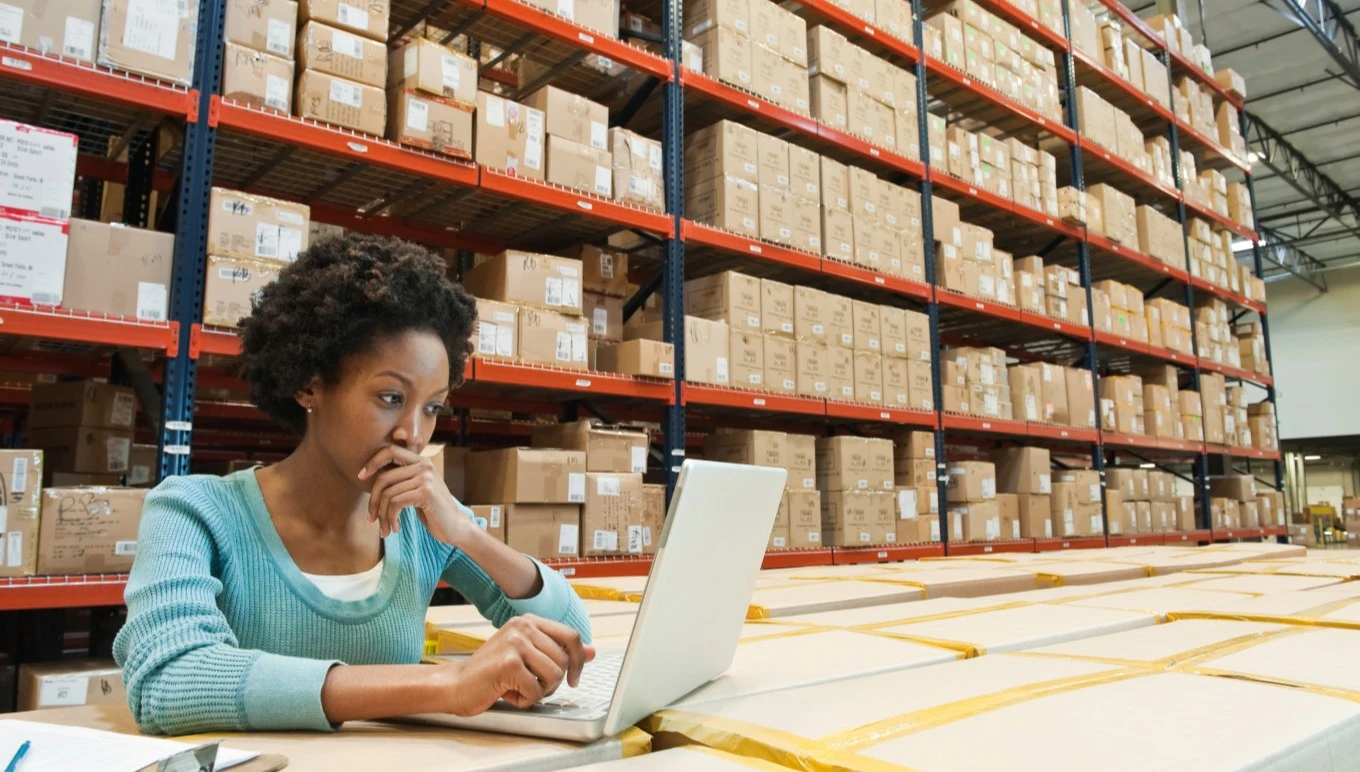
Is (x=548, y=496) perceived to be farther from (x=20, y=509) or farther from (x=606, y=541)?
(x=20, y=509)

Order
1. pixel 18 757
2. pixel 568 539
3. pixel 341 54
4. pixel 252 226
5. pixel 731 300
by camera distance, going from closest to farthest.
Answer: pixel 18 757, pixel 252 226, pixel 341 54, pixel 568 539, pixel 731 300

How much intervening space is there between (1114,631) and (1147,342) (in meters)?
6.66

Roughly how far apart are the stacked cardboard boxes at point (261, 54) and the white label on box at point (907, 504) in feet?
12.5

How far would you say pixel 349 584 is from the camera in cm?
127

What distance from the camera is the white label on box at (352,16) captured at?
3.32 m

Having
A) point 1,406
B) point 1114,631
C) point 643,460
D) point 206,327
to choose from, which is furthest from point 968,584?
point 1,406

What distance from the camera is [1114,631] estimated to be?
1641mm

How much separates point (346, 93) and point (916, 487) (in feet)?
12.4

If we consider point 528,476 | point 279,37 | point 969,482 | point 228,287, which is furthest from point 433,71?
point 969,482

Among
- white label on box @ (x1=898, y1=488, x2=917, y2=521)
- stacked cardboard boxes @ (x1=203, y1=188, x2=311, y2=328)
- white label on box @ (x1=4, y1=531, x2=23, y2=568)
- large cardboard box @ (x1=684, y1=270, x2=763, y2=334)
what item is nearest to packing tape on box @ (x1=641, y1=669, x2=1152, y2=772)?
white label on box @ (x1=4, y1=531, x2=23, y2=568)

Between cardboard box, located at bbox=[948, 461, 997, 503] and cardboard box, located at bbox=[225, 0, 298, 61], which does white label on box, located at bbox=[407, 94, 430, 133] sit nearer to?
cardboard box, located at bbox=[225, 0, 298, 61]

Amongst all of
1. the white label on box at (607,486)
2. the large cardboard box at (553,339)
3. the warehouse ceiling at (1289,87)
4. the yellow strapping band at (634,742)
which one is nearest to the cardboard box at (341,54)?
the large cardboard box at (553,339)

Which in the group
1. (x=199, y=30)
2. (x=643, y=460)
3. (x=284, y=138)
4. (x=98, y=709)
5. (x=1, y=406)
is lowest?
(x=98, y=709)

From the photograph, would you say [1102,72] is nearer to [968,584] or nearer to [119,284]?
[968,584]
